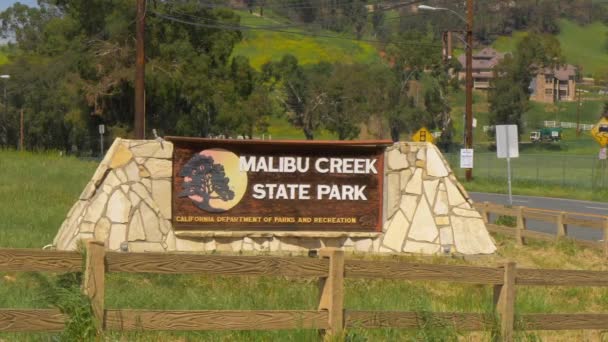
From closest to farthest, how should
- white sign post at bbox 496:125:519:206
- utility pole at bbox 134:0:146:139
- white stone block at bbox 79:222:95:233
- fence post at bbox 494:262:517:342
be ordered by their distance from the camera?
fence post at bbox 494:262:517:342 → white stone block at bbox 79:222:95:233 → white sign post at bbox 496:125:519:206 → utility pole at bbox 134:0:146:139

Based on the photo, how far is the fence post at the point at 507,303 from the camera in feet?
29.3

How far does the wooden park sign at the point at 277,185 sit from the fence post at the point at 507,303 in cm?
816

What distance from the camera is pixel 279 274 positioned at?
8.20 metres

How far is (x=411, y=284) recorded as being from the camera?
13875 mm

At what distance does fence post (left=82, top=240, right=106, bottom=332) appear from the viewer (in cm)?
770

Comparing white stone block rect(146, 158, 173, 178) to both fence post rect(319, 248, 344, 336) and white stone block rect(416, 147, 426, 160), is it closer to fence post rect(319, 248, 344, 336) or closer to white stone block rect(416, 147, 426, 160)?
white stone block rect(416, 147, 426, 160)

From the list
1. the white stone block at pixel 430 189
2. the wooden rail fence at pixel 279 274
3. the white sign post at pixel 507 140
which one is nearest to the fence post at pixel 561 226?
the white stone block at pixel 430 189

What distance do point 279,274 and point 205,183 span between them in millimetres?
8597

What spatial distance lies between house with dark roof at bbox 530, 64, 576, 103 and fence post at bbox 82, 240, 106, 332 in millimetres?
171803

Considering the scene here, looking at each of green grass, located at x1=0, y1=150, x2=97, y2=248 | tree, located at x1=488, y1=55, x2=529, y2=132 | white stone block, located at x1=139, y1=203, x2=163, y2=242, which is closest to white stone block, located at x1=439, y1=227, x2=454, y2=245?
white stone block, located at x1=139, y1=203, x2=163, y2=242

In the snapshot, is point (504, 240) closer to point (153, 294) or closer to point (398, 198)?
point (398, 198)

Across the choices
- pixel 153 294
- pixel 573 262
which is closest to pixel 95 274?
pixel 153 294

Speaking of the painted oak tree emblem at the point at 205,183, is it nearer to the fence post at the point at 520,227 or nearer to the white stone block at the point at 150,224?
the white stone block at the point at 150,224

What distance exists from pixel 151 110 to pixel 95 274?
5770 cm
